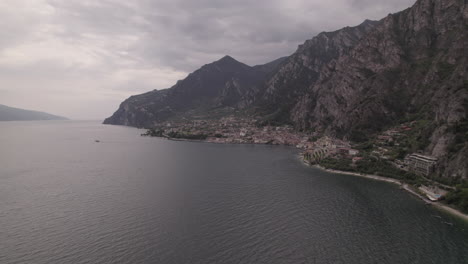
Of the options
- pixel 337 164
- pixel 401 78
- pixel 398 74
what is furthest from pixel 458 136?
pixel 398 74

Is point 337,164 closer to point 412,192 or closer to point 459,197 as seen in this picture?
point 412,192

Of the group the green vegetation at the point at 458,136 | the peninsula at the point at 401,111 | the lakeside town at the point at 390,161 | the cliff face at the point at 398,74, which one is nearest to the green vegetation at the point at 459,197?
the peninsula at the point at 401,111

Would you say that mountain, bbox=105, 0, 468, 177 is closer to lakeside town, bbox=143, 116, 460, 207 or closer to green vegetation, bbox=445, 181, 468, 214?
lakeside town, bbox=143, 116, 460, 207

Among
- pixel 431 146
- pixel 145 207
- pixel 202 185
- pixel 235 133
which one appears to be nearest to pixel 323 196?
pixel 202 185

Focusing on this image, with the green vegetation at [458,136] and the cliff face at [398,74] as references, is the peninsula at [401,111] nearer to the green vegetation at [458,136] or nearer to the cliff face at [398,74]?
the green vegetation at [458,136]

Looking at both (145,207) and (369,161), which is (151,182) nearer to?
(145,207)

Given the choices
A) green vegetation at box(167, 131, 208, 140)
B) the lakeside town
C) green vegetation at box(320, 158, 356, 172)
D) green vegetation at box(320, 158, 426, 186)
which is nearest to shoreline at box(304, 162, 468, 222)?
the lakeside town
